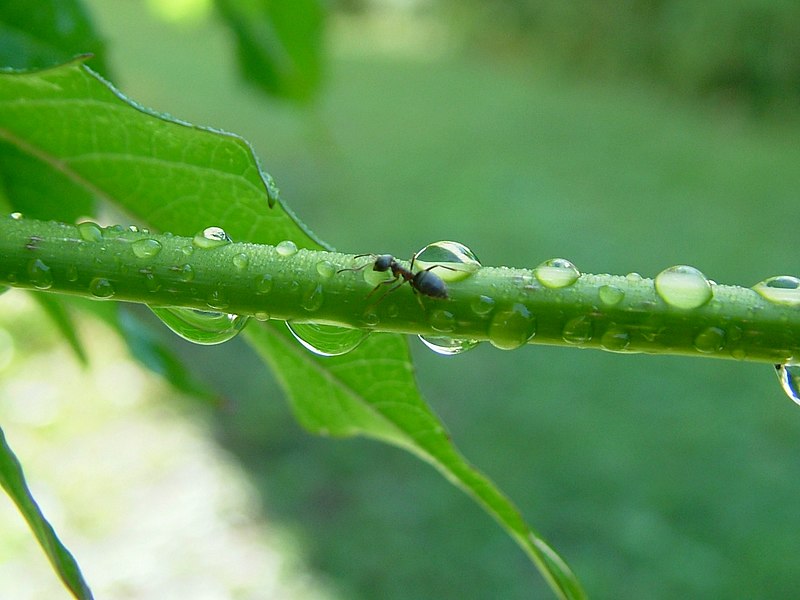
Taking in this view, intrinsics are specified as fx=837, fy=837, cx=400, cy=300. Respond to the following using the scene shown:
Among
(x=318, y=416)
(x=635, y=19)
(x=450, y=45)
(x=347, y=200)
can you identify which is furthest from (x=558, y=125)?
(x=318, y=416)

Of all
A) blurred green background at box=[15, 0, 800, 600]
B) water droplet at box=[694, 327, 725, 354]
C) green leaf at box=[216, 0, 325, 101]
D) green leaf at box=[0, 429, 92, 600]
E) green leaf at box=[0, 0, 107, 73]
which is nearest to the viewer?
water droplet at box=[694, 327, 725, 354]

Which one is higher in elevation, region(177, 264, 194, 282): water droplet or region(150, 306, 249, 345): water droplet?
region(177, 264, 194, 282): water droplet

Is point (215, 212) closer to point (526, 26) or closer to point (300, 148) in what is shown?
point (300, 148)

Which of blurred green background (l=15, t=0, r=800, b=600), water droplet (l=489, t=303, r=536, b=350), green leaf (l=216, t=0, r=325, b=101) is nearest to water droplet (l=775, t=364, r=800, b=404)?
water droplet (l=489, t=303, r=536, b=350)

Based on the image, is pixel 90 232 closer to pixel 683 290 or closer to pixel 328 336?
pixel 328 336

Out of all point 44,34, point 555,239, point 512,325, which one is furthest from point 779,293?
point 555,239

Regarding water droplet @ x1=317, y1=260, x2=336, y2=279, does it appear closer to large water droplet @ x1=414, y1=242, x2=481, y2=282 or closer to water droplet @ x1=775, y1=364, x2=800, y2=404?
large water droplet @ x1=414, y1=242, x2=481, y2=282

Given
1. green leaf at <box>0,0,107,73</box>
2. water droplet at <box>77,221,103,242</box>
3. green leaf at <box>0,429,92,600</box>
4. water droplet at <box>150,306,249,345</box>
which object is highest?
water droplet at <box>77,221,103,242</box>

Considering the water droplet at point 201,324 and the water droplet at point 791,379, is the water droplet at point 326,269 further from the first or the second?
the water droplet at point 791,379
